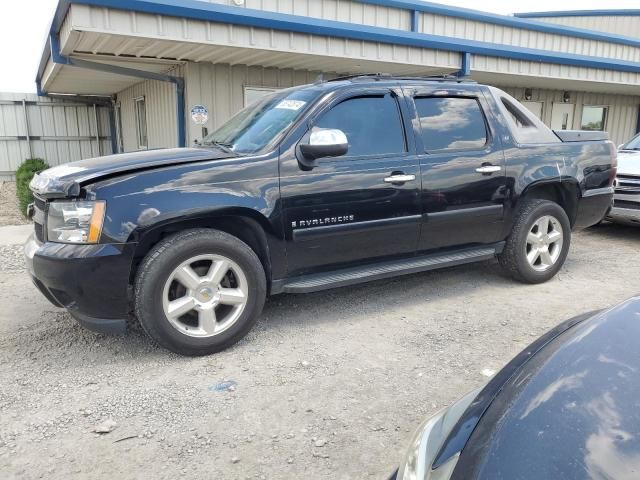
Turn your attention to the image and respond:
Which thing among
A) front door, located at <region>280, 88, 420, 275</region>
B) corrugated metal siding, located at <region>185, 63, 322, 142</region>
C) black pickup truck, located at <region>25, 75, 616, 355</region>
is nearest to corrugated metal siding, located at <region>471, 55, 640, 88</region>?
corrugated metal siding, located at <region>185, 63, 322, 142</region>

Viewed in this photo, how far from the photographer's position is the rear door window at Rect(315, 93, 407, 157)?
406 centimetres

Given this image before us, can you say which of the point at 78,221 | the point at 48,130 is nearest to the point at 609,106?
the point at 78,221

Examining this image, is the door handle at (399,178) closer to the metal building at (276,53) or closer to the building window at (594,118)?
the metal building at (276,53)

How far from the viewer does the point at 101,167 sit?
11.3 ft

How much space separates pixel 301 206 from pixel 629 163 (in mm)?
5740

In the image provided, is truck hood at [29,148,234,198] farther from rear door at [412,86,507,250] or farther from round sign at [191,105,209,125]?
round sign at [191,105,209,125]

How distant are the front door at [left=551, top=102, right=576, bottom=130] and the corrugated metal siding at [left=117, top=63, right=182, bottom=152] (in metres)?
9.81

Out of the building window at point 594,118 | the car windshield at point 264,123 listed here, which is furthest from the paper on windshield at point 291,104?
the building window at point 594,118

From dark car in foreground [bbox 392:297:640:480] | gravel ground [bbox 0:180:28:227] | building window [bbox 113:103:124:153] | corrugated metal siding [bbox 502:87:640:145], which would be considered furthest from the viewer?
building window [bbox 113:103:124:153]

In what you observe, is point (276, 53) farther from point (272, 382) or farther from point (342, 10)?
point (272, 382)

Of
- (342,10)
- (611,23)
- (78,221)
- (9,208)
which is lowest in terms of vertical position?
(9,208)

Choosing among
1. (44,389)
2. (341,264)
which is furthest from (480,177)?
(44,389)

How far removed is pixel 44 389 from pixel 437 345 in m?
2.65

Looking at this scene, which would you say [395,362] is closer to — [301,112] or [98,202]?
[301,112]
